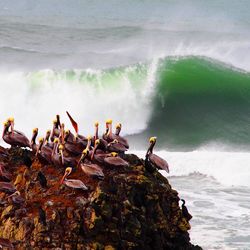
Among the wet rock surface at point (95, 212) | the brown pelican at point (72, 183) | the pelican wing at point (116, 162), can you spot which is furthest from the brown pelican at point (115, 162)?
the brown pelican at point (72, 183)

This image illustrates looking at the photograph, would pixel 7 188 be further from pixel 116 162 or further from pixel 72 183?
pixel 116 162

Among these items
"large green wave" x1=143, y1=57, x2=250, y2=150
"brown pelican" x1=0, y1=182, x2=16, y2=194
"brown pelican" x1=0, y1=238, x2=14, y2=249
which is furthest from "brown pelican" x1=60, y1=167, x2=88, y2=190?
"large green wave" x1=143, y1=57, x2=250, y2=150

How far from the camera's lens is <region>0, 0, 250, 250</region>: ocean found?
23125 millimetres

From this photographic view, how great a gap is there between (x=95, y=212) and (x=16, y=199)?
1.43 m

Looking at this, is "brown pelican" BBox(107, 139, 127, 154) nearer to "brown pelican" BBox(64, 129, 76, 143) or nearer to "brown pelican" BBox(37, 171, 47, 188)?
"brown pelican" BBox(64, 129, 76, 143)

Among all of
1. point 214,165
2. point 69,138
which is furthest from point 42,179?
point 214,165

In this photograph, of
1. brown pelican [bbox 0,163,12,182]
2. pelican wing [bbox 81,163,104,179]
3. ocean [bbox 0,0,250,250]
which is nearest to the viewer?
pelican wing [bbox 81,163,104,179]

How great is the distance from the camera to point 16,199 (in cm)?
1294

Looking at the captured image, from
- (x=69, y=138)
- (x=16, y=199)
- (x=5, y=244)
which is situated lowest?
(x=5, y=244)

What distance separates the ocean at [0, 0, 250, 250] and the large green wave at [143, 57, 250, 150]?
5 centimetres

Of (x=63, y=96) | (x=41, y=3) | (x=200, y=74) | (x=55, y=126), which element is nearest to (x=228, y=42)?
(x=200, y=74)

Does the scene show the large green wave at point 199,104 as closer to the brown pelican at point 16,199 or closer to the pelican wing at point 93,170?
the pelican wing at point 93,170

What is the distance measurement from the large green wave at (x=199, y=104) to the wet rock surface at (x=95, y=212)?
17.4m

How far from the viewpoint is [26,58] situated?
46.4m
